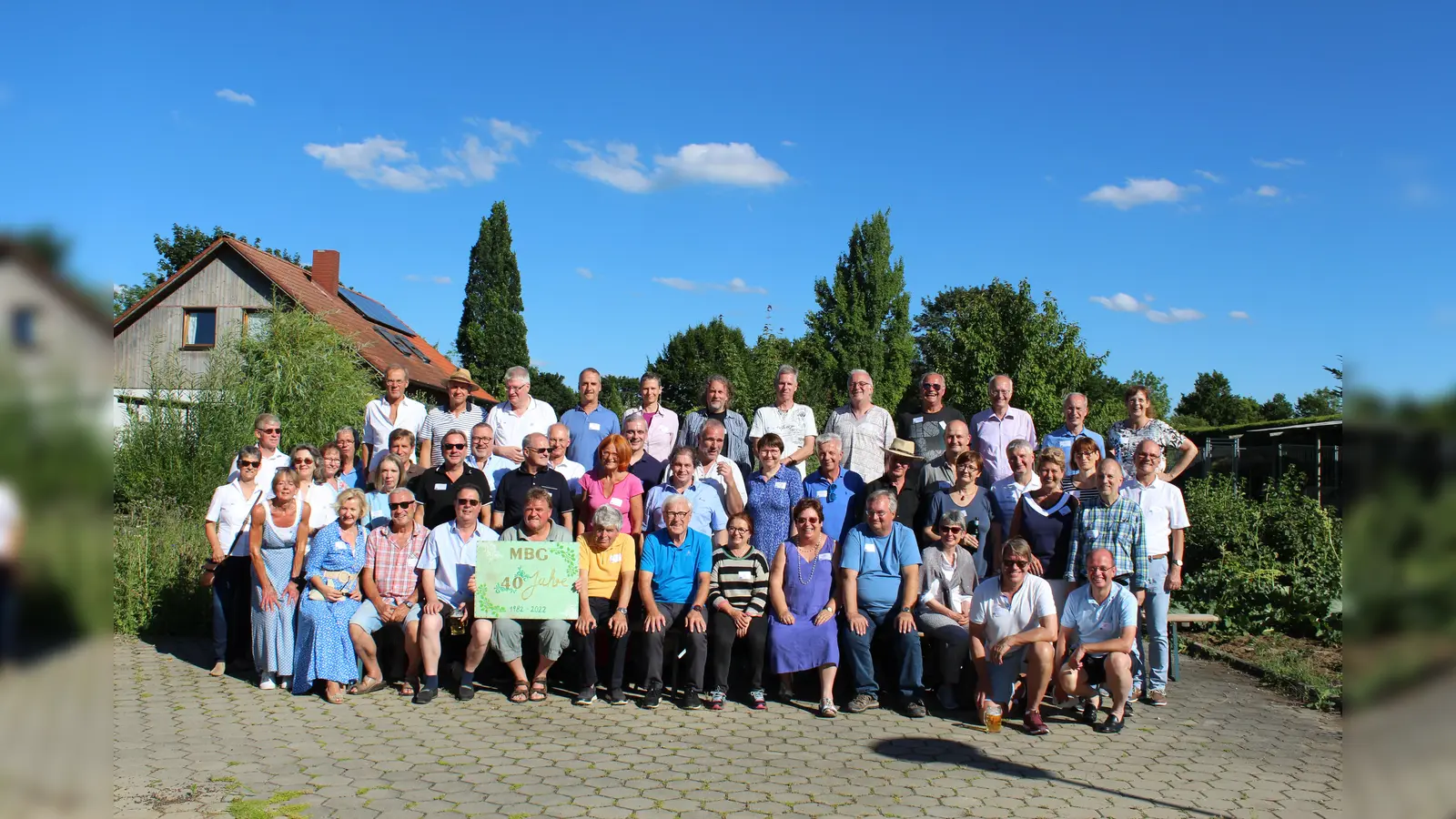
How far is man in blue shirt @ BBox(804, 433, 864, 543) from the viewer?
25.4 feet

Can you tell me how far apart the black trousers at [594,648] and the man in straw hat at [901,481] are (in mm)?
2158

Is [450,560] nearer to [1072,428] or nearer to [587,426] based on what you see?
[587,426]

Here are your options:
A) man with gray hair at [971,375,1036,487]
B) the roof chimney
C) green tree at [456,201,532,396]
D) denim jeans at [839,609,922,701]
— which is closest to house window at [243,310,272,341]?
the roof chimney

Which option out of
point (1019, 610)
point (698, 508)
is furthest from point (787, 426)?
point (1019, 610)

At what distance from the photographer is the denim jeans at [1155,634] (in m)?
7.24

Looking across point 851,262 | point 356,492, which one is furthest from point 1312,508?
point 851,262

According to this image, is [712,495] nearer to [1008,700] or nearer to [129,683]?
[1008,700]

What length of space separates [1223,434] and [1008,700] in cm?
2285

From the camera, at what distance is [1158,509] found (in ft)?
24.1

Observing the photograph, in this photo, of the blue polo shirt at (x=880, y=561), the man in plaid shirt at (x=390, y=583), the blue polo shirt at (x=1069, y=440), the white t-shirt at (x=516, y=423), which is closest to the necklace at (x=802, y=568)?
the blue polo shirt at (x=880, y=561)

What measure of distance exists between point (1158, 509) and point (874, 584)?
214 centimetres

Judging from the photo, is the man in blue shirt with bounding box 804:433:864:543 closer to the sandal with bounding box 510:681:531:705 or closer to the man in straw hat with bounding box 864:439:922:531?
the man in straw hat with bounding box 864:439:922:531
